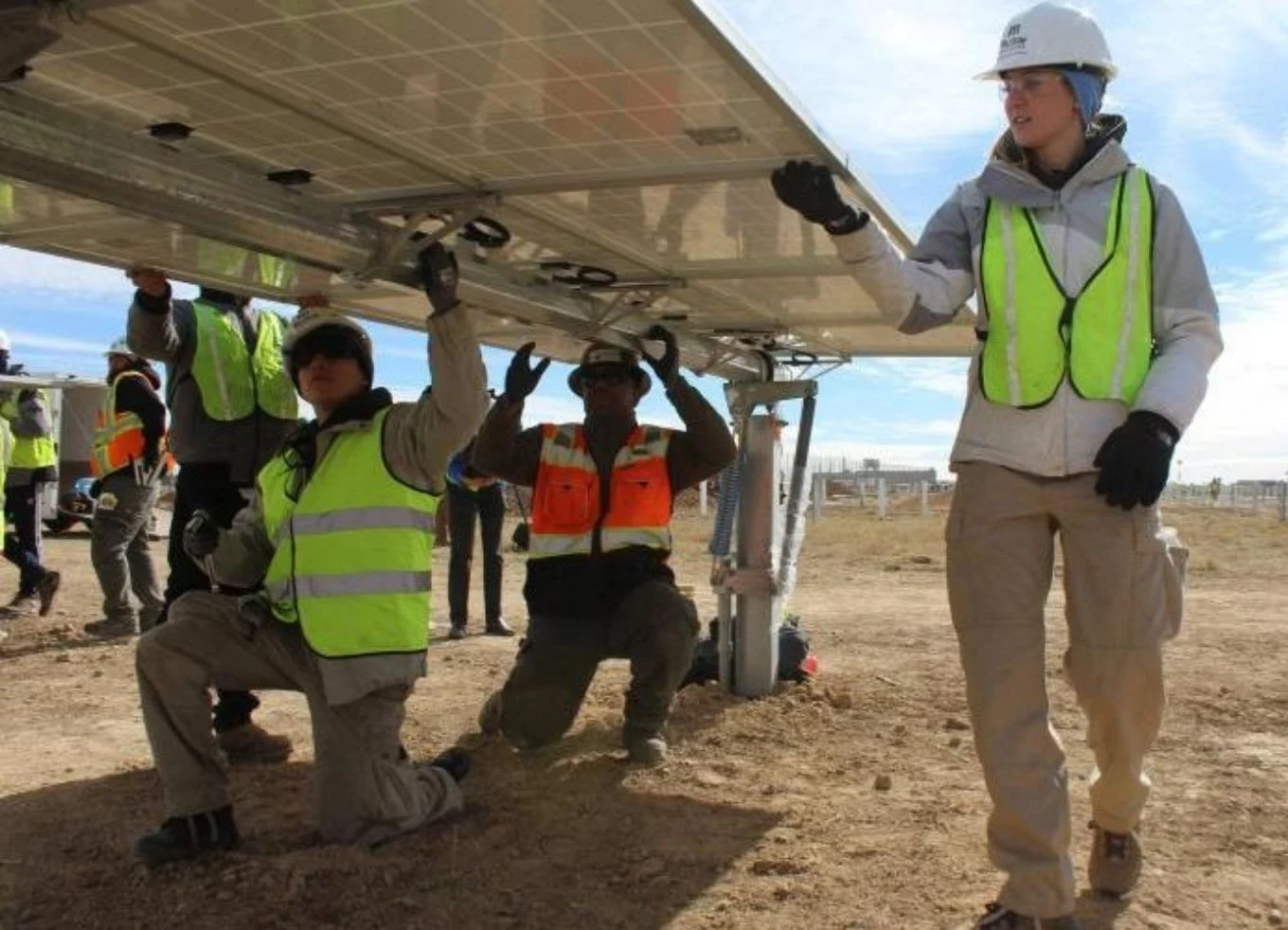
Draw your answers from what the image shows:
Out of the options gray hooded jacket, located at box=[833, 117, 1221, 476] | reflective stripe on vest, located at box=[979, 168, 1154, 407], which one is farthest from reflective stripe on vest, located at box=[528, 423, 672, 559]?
reflective stripe on vest, located at box=[979, 168, 1154, 407]

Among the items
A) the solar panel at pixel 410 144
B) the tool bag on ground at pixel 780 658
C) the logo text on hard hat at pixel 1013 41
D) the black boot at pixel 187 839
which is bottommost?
the black boot at pixel 187 839

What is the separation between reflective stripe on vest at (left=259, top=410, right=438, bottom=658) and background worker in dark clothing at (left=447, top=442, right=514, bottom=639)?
4.97m

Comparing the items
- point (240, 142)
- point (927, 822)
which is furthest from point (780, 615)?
point (240, 142)

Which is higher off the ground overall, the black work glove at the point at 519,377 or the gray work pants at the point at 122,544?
the black work glove at the point at 519,377

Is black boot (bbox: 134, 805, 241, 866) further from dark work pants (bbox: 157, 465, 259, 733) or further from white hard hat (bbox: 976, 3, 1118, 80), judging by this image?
white hard hat (bbox: 976, 3, 1118, 80)

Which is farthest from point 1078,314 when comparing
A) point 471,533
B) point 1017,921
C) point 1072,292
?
point 471,533

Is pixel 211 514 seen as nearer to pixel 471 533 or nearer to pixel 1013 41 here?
pixel 1013 41

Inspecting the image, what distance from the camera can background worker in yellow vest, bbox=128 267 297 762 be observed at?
15.6ft

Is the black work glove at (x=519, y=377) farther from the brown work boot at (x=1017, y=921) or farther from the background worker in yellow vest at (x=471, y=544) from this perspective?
the background worker in yellow vest at (x=471, y=544)

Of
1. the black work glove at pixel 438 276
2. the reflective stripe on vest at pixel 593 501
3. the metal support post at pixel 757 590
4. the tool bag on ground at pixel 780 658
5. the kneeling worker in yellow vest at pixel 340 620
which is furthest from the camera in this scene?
the tool bag on ground at pixel 780 658

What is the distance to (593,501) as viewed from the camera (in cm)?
498

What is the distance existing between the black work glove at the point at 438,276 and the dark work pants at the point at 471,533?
522 cm

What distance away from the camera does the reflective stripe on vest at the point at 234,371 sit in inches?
188

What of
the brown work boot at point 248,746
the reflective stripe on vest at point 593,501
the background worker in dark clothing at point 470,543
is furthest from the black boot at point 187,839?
the background worker in dark clothing at point 470,543
